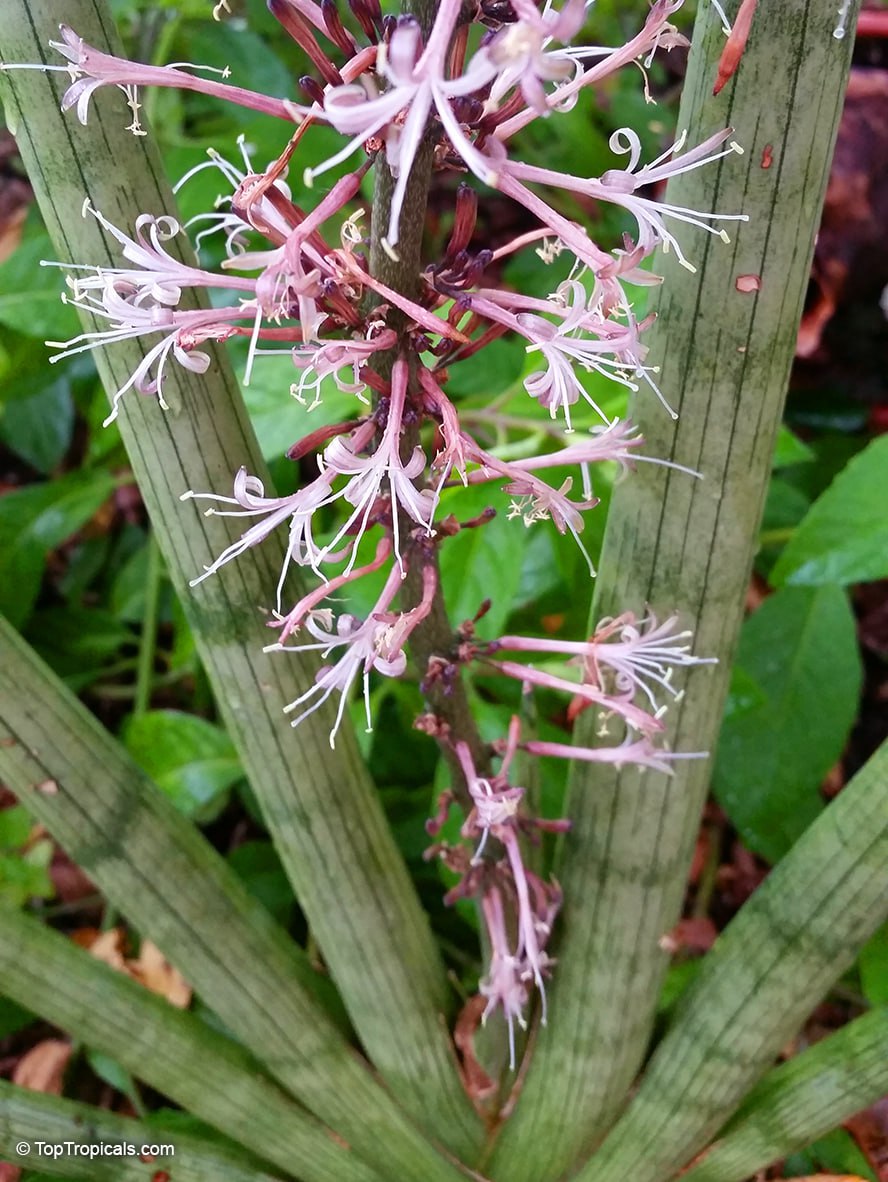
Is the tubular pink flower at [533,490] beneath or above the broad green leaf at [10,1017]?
above

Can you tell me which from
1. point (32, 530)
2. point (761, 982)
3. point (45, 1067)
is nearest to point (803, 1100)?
point (761, 982)

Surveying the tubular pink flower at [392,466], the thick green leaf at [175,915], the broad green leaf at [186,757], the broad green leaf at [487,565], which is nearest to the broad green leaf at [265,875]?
the broad green leaf at [186,757]

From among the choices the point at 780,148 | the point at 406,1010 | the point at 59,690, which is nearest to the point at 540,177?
the point at 780,148

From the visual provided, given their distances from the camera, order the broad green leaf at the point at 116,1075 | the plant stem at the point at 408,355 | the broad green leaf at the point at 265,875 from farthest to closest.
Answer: the broad green leaf at the point at 265,875 → the broad green leaf at the point at 116,1075 → the plant stem at the point at 408,355

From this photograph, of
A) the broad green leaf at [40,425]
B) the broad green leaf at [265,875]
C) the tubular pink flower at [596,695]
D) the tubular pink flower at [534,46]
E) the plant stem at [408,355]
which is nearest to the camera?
the tubular pink flower at [534,46]

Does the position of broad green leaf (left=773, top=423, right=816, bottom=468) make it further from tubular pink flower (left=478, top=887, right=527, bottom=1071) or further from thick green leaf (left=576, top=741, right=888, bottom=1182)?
tubular pink flower (left=478, top=887, right=527, bottom=1071)

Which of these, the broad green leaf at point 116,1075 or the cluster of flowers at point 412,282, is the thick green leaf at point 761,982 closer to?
the cluster of flowers at point 412,282

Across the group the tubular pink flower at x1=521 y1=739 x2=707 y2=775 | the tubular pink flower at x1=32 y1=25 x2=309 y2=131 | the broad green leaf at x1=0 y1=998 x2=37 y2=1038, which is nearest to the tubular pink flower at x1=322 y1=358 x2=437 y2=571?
the tubular pink flower at x1=32 y1=25 x2=309 y2=131
